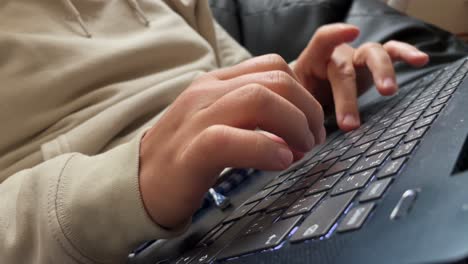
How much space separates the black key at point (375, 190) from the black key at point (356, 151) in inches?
4.1

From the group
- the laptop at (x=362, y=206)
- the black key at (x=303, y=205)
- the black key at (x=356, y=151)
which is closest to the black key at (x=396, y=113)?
the laptop at (x=362, y=206)

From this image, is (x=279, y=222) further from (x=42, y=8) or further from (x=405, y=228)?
(x=42, y=8)

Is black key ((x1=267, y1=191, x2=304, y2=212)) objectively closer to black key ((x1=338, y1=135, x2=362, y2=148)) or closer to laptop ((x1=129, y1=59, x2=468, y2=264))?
laptop ((x1=129, y1=59, x2=468, y2=264))

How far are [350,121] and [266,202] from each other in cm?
22

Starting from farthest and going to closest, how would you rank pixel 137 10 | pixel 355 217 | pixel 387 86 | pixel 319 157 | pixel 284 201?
pixel 137 10 → pixel 387 86 → pixel 319 157 → pixel 284 201 → pixel 355 217

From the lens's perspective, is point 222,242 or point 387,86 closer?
point 222,242

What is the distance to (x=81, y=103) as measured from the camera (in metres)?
0.57

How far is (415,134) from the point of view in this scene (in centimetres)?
33

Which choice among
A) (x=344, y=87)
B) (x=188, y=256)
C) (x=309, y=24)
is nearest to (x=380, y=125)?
(x=344, y=87)

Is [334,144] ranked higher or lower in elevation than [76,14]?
lower

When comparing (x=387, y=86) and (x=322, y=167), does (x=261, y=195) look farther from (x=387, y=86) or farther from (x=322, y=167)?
(x=387, y=86)

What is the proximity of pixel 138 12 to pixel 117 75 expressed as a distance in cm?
14

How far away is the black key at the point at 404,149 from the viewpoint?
288 millimetres

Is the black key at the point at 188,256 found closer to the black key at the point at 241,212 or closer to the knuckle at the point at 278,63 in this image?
the black key at the point at 241,212
